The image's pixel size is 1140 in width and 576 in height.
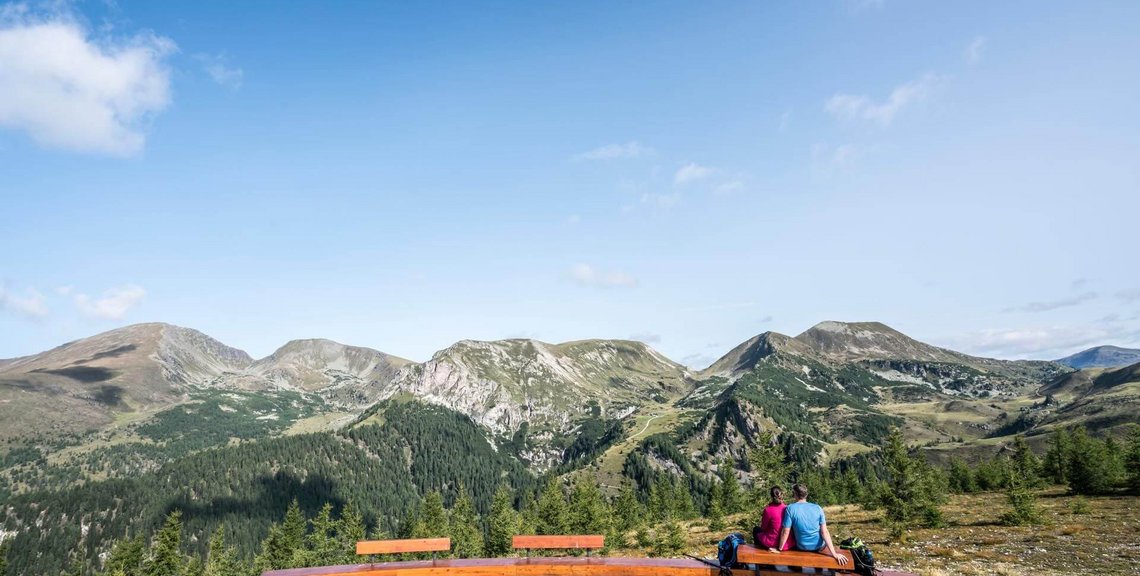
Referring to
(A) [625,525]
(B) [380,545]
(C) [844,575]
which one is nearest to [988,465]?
(A) [625,525]

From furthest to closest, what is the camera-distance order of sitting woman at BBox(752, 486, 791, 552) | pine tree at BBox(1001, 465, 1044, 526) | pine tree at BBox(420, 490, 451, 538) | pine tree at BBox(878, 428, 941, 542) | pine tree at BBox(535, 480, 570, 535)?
pine tree at BBox(420, 490, 451, 538) < pine tree at BBox(535, 480, 570, 535) < pine tree at BBox(878, 428, 941, 542) < pine tree at BBox(1001, 465, 1044, 526) < sitting woman at BBox(752, 486, 791, 552)

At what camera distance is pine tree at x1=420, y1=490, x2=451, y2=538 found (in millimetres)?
73438

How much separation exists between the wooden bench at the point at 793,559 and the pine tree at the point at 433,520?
70692 mm

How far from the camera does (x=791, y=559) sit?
11.5 meters

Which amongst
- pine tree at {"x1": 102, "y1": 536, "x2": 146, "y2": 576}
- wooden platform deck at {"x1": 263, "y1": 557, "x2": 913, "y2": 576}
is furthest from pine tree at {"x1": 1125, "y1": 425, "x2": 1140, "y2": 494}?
pine tree at {"x1": 102, "y1": 536, "x2": 146, "y2": 576}

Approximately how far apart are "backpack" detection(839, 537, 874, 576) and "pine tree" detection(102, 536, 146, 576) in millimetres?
105977

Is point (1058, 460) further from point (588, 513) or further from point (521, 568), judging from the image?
point (521, 568)

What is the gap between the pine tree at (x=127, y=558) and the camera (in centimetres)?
7906

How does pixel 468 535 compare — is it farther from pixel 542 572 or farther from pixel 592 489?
pixel 542 572

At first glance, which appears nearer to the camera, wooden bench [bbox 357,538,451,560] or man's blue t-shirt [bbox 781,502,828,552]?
man's blue t-shirt [bbox 781,502,828,552]

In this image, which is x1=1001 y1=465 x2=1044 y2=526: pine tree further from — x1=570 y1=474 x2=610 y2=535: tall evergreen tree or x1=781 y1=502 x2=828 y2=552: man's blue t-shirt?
x1=570 y1=474 x2=610 y2=535: tall evergreen tree

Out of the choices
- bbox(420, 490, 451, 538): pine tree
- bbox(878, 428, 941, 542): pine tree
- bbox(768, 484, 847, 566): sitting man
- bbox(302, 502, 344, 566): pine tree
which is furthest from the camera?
bbox(420, 490, 451, 538): pine tree

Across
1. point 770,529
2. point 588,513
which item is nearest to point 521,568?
point 770,529

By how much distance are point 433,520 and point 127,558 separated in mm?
52744
